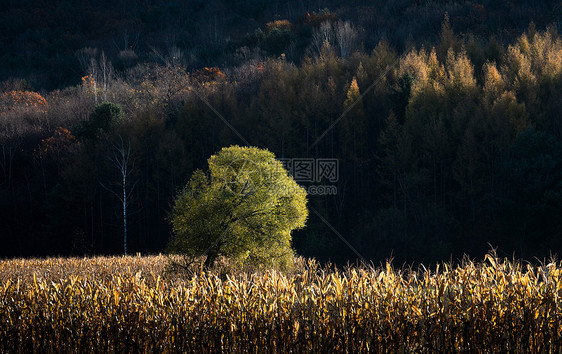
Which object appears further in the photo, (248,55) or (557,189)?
(248,55)

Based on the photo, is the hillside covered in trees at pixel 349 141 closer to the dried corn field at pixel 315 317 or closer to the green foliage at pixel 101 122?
the green foliage at pixel 101 122

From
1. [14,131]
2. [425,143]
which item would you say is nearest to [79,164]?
[14,131]

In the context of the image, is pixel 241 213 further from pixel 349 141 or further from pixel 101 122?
pixel 101 122

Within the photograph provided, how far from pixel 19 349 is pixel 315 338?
197 inches

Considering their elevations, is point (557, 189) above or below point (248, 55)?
below

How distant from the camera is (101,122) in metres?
46.1

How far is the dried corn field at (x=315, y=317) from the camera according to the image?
715 centimetres

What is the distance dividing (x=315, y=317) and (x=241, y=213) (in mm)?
9705

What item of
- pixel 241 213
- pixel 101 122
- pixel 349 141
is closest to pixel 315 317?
pixel 241 213

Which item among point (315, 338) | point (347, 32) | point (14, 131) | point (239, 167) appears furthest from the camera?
point (347, 32)

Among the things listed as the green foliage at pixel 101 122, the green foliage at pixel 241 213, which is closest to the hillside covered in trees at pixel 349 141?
the green foliage at pixel 101 122

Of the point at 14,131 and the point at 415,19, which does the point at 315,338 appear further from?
the point at 415,19

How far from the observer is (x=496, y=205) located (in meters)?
32.8

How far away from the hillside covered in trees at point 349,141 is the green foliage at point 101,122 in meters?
0.15
